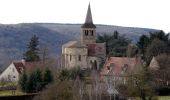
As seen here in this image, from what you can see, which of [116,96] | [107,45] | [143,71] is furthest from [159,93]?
[107,45]

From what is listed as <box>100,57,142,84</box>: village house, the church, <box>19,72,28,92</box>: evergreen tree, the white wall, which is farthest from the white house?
<box>19,72,28,92</box>: evergreen tree

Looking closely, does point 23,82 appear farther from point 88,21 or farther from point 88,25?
point 88,21

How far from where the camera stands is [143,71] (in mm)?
60156

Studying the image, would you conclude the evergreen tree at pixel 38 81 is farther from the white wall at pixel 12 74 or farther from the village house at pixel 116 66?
the white wall at pixel 12 74

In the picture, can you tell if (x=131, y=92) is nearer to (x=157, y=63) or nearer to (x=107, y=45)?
(x=157, y=63)

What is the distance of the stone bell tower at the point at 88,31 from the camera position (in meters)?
93.7

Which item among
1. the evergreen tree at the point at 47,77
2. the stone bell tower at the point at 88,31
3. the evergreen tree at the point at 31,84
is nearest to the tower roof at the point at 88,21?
the stone bell tower at the point at 88,31

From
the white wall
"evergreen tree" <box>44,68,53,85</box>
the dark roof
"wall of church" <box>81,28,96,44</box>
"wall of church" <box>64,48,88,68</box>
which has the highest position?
the dark roof

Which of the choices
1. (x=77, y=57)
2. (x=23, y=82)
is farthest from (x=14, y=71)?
(x=23, y=82)

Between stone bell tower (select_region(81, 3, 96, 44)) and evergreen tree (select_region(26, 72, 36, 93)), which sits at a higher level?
stone bell tower (select_region(81, 3, 96, 44))

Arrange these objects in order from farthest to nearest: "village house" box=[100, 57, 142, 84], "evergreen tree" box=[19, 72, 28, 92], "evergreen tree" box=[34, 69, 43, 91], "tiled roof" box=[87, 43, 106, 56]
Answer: "tiled roof" box=[87, 43, 106, 56], "village house" box=[100, 57, 142, 84], "evergreen tree" box=[19, 72, 28, 92], "evergreen tree" box=[34, 69, 43, 91]

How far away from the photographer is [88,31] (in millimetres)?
94500

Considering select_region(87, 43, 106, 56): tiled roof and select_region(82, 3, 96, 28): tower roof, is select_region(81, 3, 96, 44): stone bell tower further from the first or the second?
select_region(87, 43, 106, 56): tiled roof

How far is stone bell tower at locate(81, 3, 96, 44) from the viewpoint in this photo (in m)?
93.7
